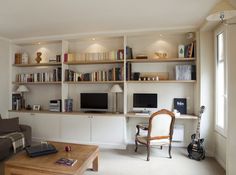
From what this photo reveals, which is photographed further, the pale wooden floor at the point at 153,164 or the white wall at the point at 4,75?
the white wall at the point at 4,75

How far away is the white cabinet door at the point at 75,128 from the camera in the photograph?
3977 millimetres

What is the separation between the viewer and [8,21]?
132 inches

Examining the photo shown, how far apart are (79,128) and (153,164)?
1.81 metres

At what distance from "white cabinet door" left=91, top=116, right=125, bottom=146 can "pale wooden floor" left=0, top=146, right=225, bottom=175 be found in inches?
12.2

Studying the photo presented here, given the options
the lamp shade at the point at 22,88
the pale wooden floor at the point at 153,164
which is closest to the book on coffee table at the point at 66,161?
the pale wooden floor at the point at 153,164

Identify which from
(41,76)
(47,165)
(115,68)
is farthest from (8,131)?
(115,68)

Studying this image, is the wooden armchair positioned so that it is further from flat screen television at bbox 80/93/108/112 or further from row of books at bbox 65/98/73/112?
row of books at bbox 65/98/73/112

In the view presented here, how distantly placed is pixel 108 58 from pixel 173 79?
4.98 ft

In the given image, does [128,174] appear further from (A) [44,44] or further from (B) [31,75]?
(A) [44,44]

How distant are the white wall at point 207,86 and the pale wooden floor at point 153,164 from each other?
45cm

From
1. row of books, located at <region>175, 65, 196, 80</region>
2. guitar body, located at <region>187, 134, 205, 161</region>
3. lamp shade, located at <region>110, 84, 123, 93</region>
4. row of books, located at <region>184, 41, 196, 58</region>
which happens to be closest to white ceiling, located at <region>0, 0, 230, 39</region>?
row of books, located at <region>184, 41, 196, 58</region>

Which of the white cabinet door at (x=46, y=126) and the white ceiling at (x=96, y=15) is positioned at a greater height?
the white ceiling at (x=96, y=15)

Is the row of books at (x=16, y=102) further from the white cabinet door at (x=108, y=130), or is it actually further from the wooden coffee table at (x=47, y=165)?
the wooden coffee table at (x=47, y=165)

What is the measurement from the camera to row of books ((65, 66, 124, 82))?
13.1 ft
